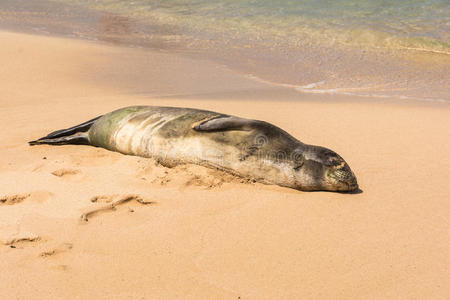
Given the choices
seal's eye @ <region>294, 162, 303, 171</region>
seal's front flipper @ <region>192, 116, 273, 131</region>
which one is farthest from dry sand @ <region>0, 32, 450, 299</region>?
seal's front flipper @ <region>192, 116, 273, 131</region>

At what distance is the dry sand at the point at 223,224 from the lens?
2.58 m

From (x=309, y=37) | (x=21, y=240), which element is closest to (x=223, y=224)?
(x=21, y=240)

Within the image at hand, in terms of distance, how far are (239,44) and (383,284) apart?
10.1 m

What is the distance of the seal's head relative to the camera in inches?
150

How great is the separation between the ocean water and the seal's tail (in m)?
4.26

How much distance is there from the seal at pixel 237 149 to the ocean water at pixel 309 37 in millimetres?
4118

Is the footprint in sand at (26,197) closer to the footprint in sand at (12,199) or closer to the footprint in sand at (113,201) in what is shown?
the footprint in sand at (12,199)

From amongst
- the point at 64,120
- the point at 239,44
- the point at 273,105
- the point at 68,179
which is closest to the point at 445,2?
the point at 239,44

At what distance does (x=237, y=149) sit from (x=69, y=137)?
1942 millimetres

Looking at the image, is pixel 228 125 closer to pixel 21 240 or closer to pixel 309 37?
pixel 21 240

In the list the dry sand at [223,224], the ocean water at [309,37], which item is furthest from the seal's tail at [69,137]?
the ocean water at [309,37]

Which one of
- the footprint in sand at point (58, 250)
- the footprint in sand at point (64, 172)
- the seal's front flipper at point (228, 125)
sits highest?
the seal's front flipper at point (228, 125)

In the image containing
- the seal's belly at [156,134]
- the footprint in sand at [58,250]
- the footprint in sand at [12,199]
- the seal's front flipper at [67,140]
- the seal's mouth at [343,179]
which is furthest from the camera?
the seal's front flipper at [67,140]

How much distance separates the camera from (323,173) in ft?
12.6
